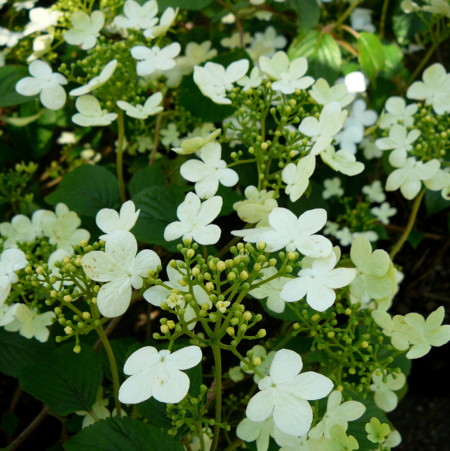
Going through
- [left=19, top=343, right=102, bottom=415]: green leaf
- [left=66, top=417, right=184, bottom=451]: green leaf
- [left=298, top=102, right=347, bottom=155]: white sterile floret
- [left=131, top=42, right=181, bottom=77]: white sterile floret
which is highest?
[left=131, top=42, right=181, bottom=77]: white sterile floret

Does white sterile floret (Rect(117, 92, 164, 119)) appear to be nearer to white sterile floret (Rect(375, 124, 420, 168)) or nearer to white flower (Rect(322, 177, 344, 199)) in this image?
white sterile floret (Rect(375, 124, 420, 168))

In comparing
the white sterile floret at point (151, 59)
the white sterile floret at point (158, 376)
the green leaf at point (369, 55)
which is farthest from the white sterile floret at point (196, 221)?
the green leaf at point (369, 55)

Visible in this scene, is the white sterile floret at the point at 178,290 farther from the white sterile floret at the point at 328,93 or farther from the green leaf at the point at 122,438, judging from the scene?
the white sterile floret at the point at 328,93

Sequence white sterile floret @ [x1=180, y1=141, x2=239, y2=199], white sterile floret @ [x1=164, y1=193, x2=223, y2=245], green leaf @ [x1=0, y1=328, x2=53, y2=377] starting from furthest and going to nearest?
green leaf @ [x1=0, y1=328, x2=53, y2=377] < white sterile floret @ [x1=180, y1=141, x2=239, y2=199] < white sterile floret @ [x1=164, y1=193, x2=223, y2=245]

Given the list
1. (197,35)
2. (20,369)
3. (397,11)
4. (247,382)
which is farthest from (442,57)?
(20,369)

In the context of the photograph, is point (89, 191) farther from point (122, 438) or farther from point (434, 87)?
point (434, 87)

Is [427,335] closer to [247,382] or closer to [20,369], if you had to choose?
[20,369]

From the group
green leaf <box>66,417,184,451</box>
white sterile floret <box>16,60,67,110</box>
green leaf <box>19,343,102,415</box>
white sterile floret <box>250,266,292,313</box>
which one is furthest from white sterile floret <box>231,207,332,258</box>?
white sterile floret <box>16,60,67,110</box>

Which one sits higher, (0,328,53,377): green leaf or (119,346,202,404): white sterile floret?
(119,346,202,404): white sterile floret
